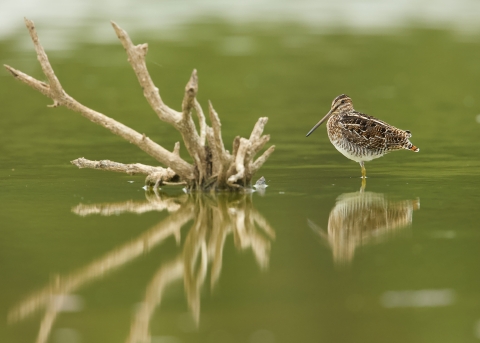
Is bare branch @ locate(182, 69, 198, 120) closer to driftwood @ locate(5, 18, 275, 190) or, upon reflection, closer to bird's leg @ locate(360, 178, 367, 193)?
driftwood @ locate(5, 18, 275, 190)

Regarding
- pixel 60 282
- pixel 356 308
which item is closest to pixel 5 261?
pixel 60 282

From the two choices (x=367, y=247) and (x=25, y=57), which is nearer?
(x=367, y=247)

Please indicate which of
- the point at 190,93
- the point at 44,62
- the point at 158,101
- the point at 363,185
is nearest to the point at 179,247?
the point at 190,93

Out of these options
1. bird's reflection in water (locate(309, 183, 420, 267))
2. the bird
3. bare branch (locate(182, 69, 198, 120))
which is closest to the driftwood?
bare branch (locate(182, 69, 198, 120))

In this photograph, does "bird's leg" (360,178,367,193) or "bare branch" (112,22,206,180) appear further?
"bird's leg" (360,178,367,193)

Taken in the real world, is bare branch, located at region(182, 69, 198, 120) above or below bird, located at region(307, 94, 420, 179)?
below

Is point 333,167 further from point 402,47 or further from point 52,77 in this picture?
point 402,47

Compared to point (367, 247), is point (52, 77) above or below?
above
